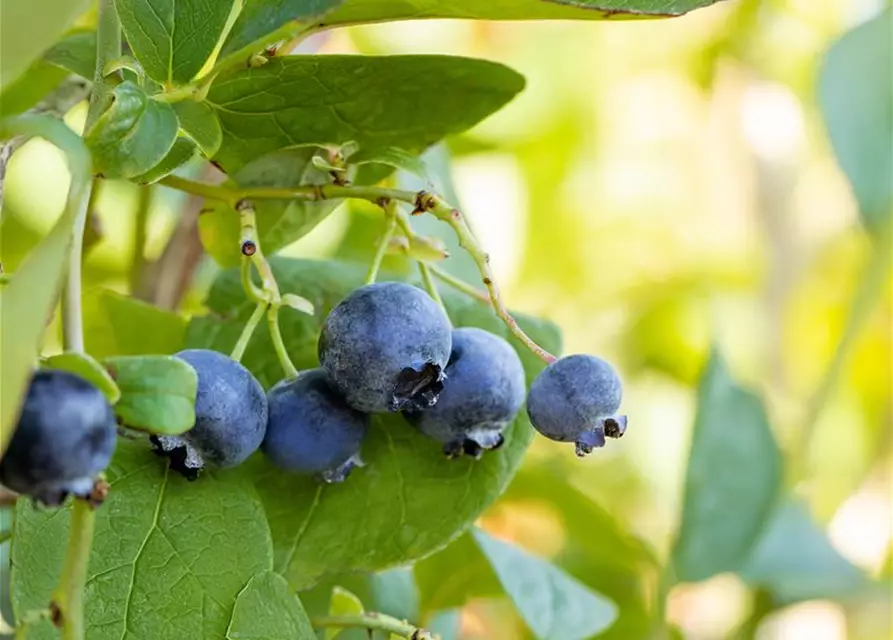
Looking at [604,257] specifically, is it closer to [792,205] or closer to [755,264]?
[755,264]

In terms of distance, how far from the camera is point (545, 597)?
0.82m

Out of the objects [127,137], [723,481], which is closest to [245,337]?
[127,137]

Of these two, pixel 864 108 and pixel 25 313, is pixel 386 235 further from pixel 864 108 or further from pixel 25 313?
pixel 864 108

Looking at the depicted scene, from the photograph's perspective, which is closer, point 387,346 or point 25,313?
point 25,313

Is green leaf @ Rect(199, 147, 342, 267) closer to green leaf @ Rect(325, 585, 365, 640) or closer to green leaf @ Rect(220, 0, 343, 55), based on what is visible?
green leaf @ Rect(220, 0, 343, 55)

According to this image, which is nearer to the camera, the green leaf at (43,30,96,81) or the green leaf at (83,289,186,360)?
the green leaf at (43,30,96,81)

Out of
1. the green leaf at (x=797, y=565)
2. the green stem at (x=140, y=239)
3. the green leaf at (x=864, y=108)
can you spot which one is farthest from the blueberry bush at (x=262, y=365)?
the green leaf at (x=864, y=108)

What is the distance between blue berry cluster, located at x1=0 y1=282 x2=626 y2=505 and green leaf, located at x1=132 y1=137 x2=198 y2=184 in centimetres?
9

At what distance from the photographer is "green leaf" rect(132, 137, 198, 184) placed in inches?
21.3

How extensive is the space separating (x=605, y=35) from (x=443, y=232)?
140 centimetres

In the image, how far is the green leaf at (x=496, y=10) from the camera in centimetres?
53

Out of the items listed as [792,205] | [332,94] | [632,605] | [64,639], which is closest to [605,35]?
[792,205]

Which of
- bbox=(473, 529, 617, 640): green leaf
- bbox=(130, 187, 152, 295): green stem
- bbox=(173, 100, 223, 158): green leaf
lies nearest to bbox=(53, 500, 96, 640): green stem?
bbox=(173, 100, 223, 158): green leaf

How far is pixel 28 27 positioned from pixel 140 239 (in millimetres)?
645
